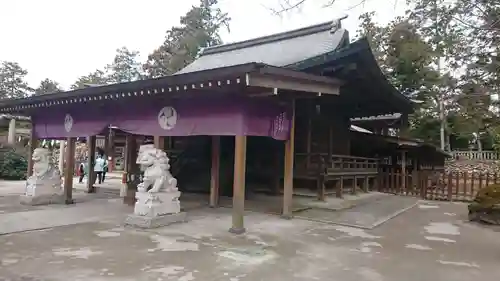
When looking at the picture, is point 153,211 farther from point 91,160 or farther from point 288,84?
point 91,160

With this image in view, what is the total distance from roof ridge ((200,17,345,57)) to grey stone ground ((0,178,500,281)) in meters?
6.65

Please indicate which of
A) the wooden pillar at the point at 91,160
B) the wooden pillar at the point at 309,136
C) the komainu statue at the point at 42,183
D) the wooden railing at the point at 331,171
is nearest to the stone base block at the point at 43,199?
the komainu statue at the point at 42,183

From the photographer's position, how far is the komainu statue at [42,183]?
28.4ft

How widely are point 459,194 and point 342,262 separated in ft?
31.5

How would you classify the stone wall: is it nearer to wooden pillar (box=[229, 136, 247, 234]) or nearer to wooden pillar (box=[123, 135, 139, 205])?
wooden pillar (box=[123, 135, 139, 205])

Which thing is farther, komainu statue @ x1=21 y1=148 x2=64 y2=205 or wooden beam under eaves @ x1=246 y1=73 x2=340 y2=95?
komainu statue @ x1=21 y1=148 x2=64 y2=205

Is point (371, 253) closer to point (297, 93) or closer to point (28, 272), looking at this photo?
point (297, 93)

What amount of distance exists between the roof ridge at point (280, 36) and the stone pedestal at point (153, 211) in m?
7.31

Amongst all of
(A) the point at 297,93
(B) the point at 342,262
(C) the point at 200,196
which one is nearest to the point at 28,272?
(B) the point at 342,262

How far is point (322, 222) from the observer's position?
7215 mm

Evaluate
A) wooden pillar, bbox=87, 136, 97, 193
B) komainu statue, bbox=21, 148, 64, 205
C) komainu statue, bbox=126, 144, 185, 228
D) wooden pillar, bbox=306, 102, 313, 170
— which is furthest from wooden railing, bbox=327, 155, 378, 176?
wooden pillar, bbox=87, 136, 97, 193

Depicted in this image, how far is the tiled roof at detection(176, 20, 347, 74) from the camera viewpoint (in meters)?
10.5

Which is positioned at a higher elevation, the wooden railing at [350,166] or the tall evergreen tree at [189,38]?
the tall evergreen tree at [189,38]

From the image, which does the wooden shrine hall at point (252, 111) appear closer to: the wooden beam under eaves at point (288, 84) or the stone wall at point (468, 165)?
the wooden beam under eaves at point (288, 84)
